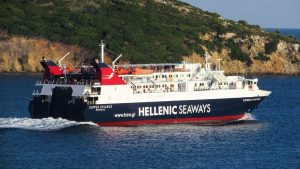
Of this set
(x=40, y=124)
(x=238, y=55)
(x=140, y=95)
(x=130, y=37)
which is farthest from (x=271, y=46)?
(x=40, y=124)

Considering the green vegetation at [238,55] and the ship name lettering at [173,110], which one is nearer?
the ship name lettering at [173,110]

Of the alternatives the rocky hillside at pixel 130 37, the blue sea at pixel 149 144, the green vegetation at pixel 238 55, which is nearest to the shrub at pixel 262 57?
the rocky hillside at pixel 130 37

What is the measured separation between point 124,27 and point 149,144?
302 feet

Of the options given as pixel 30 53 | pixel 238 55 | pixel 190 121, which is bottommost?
pixel 190 121

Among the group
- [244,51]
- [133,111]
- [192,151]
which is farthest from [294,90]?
[192,151]

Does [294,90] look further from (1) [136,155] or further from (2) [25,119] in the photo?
(1) [136,155]

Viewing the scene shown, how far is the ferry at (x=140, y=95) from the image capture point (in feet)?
291

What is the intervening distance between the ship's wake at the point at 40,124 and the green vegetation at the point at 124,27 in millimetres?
72055

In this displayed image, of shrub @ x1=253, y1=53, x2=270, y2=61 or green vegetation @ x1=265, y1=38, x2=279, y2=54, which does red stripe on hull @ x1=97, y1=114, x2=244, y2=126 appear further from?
green vegetation @ x1=265, y1=38, x2=279, y2=54

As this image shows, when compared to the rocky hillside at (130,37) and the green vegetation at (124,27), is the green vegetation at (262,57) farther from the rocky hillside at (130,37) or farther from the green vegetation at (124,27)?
the green vegetation at (124,27)

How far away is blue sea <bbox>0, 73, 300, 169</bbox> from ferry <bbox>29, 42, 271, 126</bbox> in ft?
3.74

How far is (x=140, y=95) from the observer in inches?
3543

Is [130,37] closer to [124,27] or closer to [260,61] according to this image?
[124,27]

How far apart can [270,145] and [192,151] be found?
7.50m
